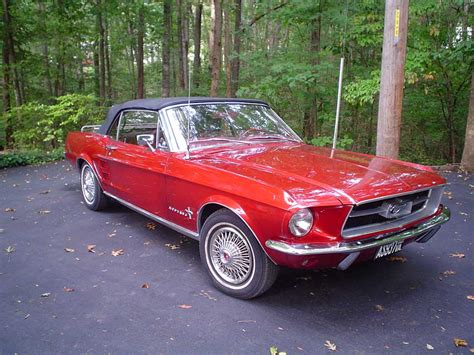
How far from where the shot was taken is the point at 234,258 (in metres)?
3.30

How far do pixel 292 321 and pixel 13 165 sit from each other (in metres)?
9.52

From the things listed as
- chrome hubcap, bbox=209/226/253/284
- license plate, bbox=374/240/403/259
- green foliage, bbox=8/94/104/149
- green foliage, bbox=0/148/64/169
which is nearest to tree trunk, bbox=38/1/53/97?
green foliage, bbox=8/94/104/149

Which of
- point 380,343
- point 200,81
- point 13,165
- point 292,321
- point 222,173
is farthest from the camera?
point 200,81

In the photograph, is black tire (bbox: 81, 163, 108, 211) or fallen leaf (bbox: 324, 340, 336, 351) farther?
black tire (bbox: 81, 163, 108, 211)

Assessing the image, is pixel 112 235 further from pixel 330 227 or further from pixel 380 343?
pixel 380 343

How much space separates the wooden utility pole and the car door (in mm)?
3452

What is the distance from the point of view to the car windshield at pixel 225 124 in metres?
4.16

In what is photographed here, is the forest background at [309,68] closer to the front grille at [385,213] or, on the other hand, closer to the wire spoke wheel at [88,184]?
the wire spoke wheel at [88,184]

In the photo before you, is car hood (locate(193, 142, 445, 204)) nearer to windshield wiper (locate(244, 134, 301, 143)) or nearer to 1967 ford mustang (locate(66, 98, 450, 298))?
1967 ford mustang (locate(66, 98, 450, 298))

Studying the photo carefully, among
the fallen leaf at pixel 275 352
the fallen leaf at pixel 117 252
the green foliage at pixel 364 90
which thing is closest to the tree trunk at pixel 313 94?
the green foliage at pixel 364 90

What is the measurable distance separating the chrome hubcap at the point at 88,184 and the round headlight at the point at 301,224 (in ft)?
12.9

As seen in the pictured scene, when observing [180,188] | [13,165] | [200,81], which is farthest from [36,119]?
[180,188]

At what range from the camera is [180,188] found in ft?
12.2

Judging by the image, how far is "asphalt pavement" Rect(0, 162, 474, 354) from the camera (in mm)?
2713
